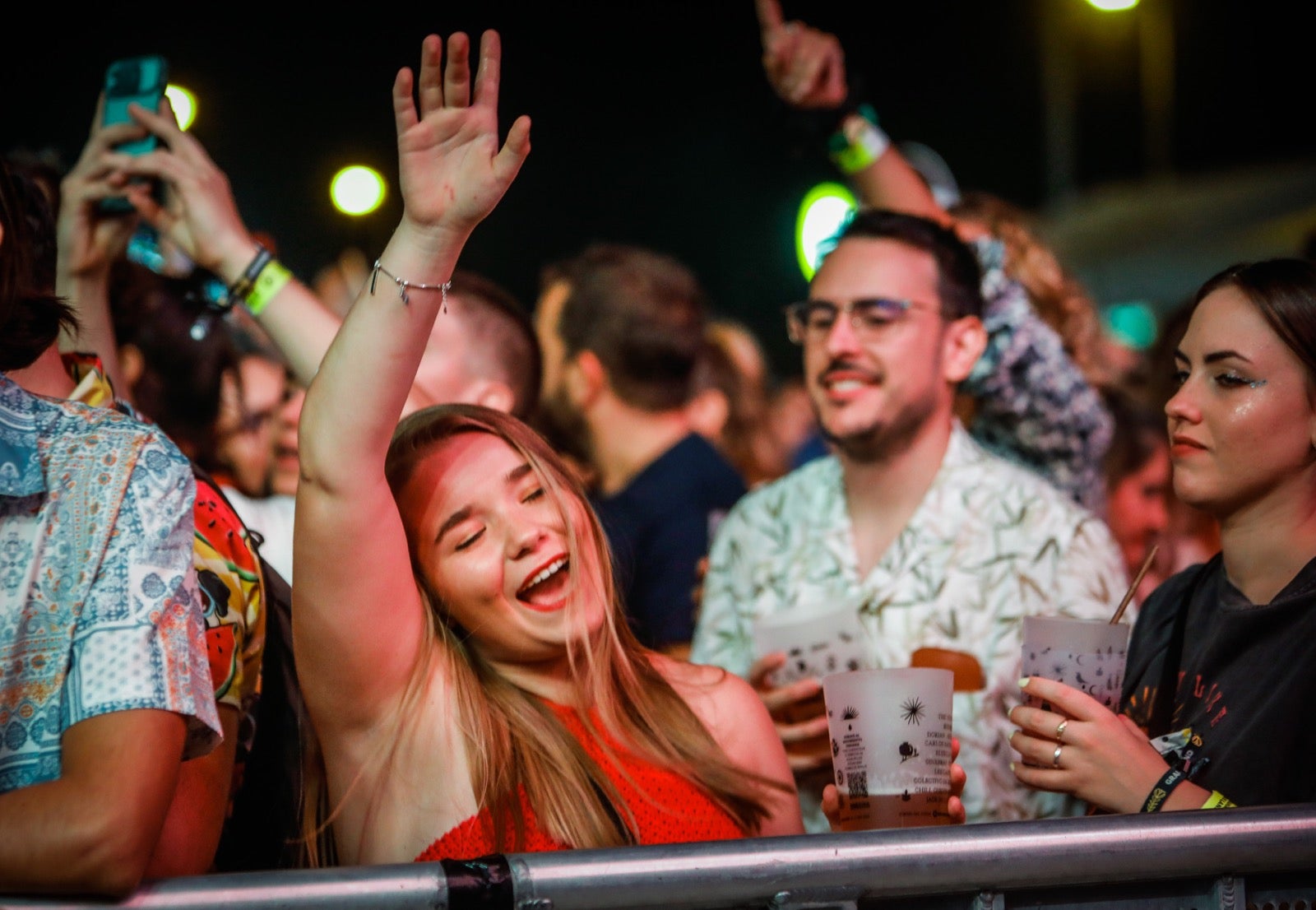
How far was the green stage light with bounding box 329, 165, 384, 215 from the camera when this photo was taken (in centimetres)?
557

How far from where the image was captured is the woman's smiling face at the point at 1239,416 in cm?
211

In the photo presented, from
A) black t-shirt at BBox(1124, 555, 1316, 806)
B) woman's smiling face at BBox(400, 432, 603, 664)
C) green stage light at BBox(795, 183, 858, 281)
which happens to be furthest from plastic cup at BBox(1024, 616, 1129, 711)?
green stage light at BBox(795, 183, 858, 281)

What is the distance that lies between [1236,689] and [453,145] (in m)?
1.44

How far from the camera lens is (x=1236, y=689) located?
204cm

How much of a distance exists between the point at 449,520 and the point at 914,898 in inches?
37.6

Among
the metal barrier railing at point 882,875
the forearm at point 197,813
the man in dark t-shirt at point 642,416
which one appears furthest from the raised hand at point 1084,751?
the man in dark t-shirt at point 642,416

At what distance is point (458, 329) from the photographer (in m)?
3.45

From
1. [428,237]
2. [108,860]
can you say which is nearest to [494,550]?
[428,237]

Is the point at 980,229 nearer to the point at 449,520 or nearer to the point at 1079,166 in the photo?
the point at 449,520

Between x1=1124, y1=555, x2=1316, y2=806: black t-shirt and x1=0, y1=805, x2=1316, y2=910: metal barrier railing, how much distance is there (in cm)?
A: 34

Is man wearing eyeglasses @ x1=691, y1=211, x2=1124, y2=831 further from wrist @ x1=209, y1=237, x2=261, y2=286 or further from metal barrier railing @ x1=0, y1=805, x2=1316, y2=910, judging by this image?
wrist @ x1=209, y1=237, x2=261, y2=286

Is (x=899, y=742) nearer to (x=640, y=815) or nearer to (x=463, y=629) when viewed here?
(x=640, y=815)

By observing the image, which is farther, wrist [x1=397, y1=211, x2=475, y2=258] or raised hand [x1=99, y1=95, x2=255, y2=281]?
raised hand [x1=99, y1=95, x2=255, y2=281]

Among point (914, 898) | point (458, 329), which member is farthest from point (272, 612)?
point (458, 329)
